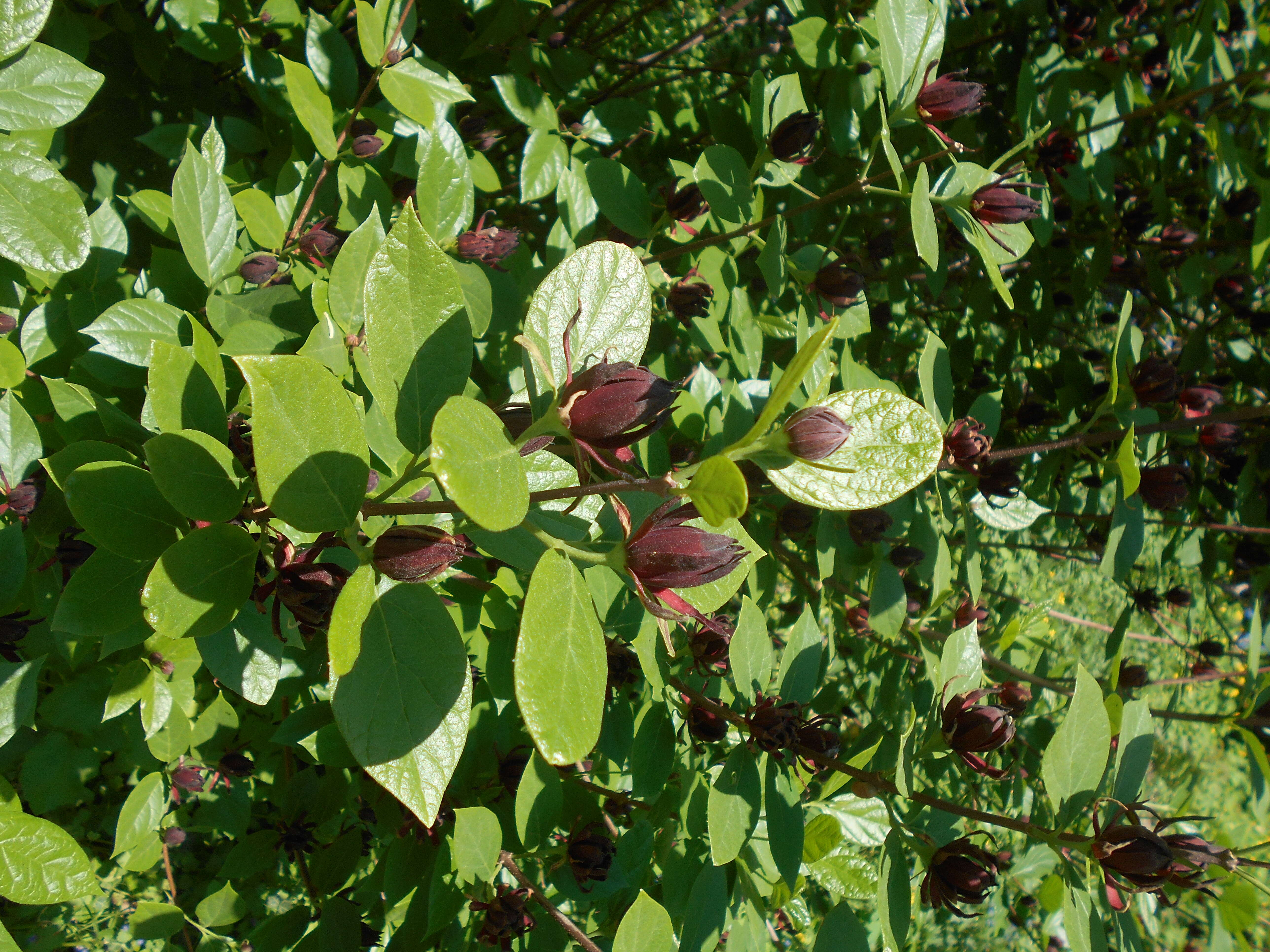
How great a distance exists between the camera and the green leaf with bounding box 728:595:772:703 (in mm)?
1499

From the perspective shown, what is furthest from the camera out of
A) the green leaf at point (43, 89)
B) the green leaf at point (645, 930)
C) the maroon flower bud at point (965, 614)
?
the maroon flower bud at point (965, 614)

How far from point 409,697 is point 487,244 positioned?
1105mm

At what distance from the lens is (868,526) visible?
201 centimetres

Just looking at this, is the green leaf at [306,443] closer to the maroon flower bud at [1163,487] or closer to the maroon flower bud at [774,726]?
the maroon flower bud at [774,726]

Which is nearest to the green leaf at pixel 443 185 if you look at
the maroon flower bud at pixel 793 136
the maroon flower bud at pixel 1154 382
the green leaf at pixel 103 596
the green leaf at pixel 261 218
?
the green leaf at pixel 261 218

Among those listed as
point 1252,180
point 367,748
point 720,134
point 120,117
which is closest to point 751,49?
point 720,134

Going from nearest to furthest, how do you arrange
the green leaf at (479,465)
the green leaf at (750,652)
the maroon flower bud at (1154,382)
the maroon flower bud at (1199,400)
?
1. the green leaf at (479,465)
2. the green leaf at (750,652)
3. the maroon flower bud at (1154,382)
4. the maroon flower bud at (1199,400)

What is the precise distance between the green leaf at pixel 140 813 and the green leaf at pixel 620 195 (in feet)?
5.79

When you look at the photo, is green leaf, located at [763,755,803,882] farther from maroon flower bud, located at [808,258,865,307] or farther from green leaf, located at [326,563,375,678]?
maroon flower bud, located at [808,258,865,307]

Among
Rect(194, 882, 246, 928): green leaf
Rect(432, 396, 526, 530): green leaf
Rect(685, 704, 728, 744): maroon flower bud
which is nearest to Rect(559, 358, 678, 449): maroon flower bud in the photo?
Rect(432, 396, 526, 530): green leaf

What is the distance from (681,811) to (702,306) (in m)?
1.19

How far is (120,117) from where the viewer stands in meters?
2.65

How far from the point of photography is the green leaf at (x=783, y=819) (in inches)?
56.4

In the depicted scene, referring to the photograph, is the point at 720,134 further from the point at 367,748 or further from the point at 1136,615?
the point at 1136,615
